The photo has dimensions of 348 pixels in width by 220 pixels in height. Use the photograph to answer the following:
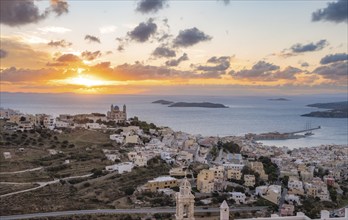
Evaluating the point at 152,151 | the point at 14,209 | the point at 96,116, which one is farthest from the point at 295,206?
the point at 96,116

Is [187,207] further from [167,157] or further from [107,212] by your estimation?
[167,157]

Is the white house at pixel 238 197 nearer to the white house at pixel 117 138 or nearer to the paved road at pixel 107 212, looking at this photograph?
the paved road at pixel 107 212

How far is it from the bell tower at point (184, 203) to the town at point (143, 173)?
6962 millimetres

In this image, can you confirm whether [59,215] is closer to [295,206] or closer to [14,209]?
[14,209]

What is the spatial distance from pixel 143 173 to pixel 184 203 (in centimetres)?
2260

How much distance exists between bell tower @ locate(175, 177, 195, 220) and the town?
696cm

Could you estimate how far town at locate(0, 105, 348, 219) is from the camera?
26.5 metres

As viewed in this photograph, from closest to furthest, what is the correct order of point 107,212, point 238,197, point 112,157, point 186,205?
point 186,205
point 107,212
point 238,197
point 112,157

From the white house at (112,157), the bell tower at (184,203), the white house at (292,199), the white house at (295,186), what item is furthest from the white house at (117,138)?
the bell tower at (184,203)

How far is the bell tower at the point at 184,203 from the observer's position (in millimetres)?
10633

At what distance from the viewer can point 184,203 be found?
10.7 m

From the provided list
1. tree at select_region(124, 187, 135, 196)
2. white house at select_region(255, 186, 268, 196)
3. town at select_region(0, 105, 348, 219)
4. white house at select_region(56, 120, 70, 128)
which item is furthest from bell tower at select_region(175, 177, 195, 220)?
white house at select_region(56, 120, 70, 128)

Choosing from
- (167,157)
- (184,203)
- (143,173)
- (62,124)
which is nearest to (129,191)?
(143,173)

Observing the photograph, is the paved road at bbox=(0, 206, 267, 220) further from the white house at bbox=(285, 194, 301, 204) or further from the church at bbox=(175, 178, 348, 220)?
the church at bbox=(175, 178, 348, 220)
